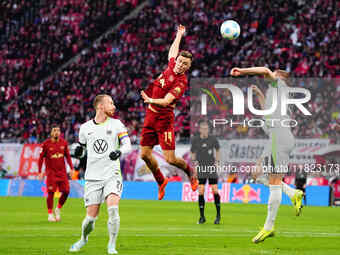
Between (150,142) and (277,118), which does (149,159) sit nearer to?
(150,142)

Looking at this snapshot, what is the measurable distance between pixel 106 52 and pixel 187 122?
10973mm

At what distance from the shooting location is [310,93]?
29.9 metres

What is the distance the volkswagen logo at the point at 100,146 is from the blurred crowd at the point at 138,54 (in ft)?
63.9

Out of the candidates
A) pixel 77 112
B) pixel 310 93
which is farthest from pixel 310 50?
pixel 77 112

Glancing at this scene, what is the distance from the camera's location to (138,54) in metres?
40.0

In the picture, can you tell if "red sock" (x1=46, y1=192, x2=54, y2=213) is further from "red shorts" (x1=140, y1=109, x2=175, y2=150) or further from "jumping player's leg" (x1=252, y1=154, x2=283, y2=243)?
"jumping player's leg" (x1=252, y1=154, x2=283, y2=243)

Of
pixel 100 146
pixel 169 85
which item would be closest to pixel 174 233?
pixel 169 85

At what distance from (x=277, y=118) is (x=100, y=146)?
3057 millimetres

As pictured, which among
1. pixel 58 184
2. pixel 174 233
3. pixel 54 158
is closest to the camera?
Answer: pixel 174 233

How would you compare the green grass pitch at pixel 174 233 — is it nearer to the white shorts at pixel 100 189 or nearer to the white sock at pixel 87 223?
the white sock at pixel 87 223

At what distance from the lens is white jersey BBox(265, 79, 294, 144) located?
11469 millimetres

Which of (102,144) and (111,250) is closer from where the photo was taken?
(111,250)

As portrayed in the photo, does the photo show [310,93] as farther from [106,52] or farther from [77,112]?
[106,52]

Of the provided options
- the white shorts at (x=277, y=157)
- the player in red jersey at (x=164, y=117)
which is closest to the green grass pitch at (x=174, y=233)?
the white shorts at (x=277, y=157)
